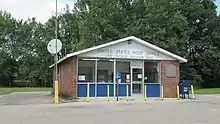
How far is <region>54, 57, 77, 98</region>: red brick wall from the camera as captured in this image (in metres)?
22.4

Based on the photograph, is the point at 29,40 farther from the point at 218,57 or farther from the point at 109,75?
the point at 109,75

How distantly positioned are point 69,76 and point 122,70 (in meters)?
3.67

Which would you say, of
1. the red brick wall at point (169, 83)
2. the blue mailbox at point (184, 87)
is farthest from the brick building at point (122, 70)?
the blue mailbox at point (184, 87)

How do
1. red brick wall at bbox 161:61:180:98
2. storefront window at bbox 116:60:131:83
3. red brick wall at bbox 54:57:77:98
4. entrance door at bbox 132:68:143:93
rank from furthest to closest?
red brick wall at bbox 161:61:180:98
entrance door at bbox 132:68:143:93
storefront window at bbox 116:60:131:83
red brick wall at bbox 54:57:77:98

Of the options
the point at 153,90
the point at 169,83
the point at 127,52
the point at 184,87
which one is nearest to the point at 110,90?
the point at 127,52

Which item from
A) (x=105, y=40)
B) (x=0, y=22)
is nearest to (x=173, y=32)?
(x=105, y=40)

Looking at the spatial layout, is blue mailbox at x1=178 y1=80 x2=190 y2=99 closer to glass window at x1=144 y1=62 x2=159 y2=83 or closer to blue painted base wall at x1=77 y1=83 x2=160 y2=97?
blue painted base wall at x1=77 y1=83 x2=160 y2=97

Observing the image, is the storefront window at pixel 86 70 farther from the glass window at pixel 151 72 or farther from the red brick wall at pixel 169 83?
the red brick wall at pixel 169 83

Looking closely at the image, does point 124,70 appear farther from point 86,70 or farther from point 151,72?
point 86,70

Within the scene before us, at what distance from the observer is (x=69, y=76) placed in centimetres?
2372

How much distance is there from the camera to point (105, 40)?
45.0m

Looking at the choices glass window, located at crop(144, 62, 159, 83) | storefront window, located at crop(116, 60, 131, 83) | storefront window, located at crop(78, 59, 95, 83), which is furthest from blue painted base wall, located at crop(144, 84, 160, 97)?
storefront window, located at crop(78, 59, 95, 83)

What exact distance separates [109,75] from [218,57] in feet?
96.6

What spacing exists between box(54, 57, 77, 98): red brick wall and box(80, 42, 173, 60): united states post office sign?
99 centimetres
